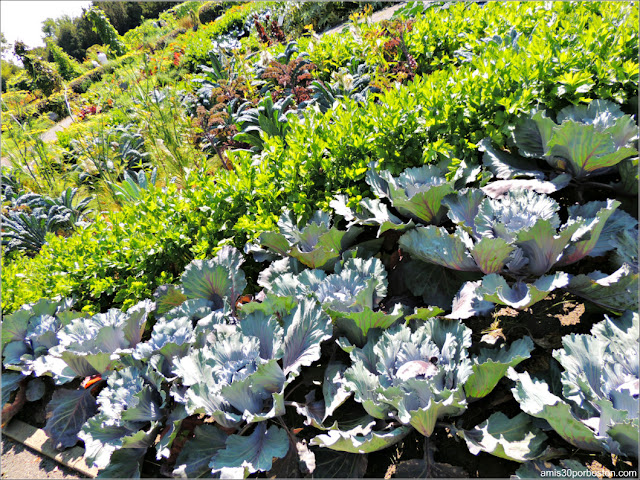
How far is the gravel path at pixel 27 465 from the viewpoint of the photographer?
2.02 meters

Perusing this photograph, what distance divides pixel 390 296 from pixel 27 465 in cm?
215

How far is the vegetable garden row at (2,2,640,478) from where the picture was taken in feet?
4.47

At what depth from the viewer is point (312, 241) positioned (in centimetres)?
209

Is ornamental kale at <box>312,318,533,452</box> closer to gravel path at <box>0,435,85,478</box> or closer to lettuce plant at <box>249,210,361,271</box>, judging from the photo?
lettuce plant at <box>249,210,361,271</box>

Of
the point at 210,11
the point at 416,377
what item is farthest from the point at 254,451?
the point at 210,11

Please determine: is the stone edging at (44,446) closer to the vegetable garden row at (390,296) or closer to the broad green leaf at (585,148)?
the vegetable garden row at (390,296)

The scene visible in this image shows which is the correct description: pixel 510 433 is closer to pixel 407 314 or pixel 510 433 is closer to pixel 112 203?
pixel 407 314

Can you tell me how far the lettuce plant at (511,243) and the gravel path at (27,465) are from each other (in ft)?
6.77

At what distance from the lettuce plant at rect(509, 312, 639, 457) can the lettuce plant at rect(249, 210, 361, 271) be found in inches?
39.2

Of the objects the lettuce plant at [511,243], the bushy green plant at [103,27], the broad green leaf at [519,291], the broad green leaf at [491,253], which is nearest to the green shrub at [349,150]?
the lettuce plant at [511,243]

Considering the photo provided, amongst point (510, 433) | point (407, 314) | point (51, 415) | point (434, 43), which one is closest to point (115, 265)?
point (51, 415)

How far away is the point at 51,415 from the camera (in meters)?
2.13

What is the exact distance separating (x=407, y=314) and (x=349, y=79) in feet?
8.44

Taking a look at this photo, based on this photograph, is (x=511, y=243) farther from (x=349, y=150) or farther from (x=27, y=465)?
(x=27, y=465)
